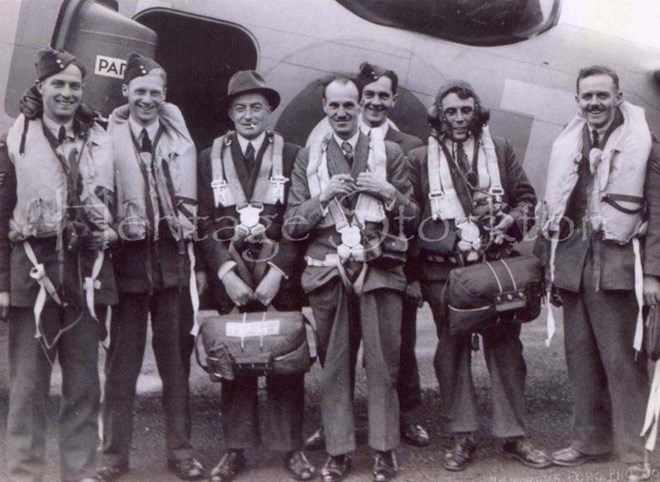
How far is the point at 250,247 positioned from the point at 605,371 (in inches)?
80.4

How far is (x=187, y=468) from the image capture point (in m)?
4.22

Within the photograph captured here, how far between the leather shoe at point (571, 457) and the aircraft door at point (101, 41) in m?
3.18

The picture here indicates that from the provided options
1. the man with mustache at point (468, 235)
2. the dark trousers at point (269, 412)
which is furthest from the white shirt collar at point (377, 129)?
the dark trousers at point (269, 412)

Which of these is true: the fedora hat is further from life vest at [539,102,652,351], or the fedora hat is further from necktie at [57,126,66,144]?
life vest at [539,102,652,351]

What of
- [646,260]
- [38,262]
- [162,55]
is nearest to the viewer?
[38,262]

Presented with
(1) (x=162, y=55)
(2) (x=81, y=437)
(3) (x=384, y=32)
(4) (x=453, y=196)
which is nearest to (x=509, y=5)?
(3) (x=384, y=32)

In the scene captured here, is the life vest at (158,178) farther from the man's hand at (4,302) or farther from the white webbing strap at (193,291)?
the man's hand at (4,302)

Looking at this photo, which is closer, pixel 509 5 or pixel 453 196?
pixel 453 196

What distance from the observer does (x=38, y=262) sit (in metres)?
3.85

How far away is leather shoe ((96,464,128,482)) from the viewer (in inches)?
162

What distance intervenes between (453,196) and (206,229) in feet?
4.42

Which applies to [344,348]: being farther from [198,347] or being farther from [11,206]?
[11,206]

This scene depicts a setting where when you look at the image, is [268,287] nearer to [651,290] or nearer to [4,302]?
[4,302]

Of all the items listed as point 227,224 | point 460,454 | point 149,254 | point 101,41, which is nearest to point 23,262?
point 149,254
